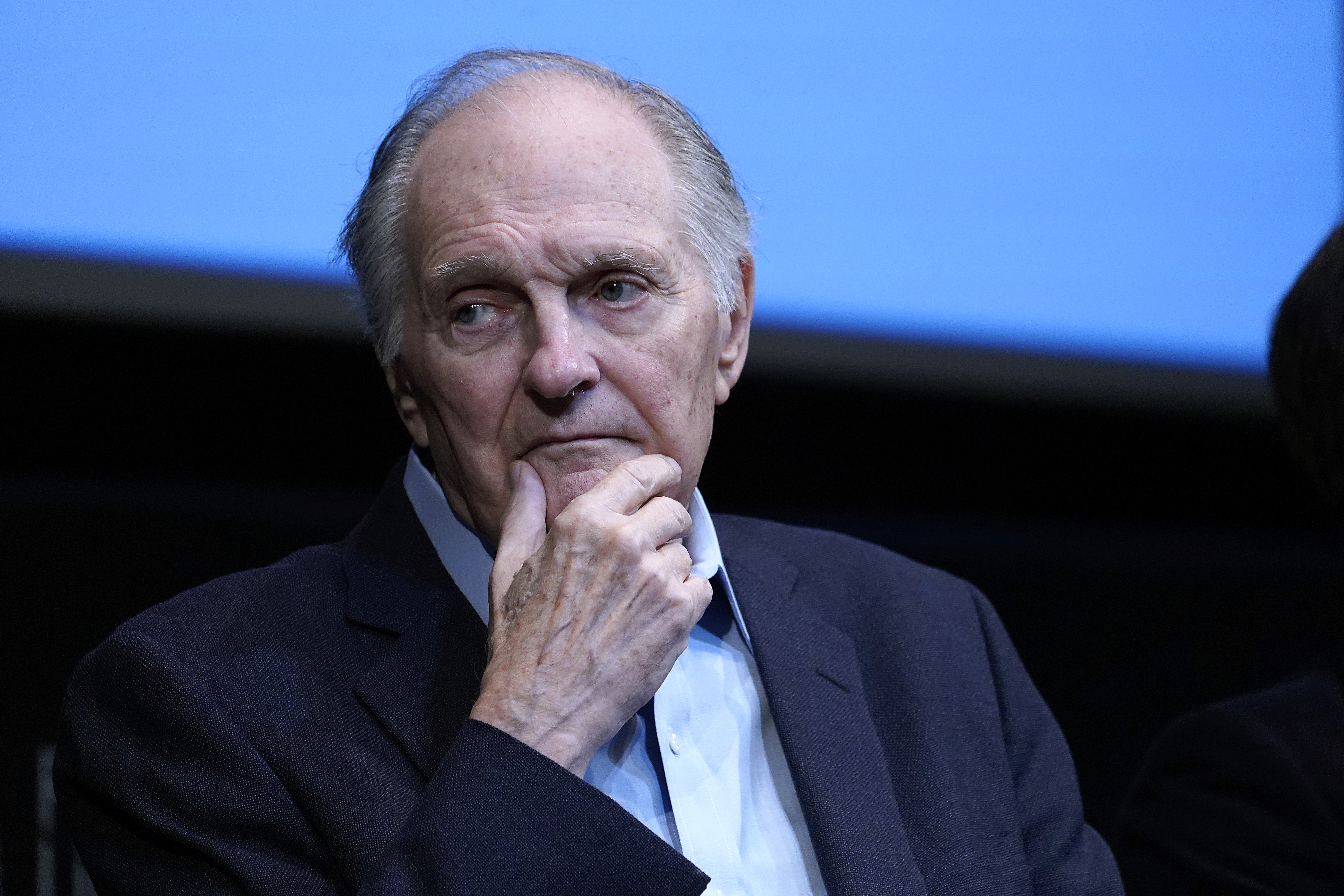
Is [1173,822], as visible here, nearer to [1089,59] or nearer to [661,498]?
[661,498]

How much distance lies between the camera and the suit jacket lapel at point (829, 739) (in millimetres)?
1356

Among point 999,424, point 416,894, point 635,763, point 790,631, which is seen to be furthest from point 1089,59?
point 416,894

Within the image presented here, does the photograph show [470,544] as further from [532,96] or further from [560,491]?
[532,96]

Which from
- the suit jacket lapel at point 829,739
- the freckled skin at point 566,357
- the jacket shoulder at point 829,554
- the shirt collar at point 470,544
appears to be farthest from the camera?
the jacket shoulder at point 829,554

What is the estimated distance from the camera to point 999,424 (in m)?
2.61

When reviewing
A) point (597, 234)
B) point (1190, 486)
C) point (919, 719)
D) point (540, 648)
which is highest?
point (597, 234)

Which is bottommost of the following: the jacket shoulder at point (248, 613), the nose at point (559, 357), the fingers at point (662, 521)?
the jacket shoulder at point (248, 613)

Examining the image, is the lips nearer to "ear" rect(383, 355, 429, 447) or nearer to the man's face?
the man's face

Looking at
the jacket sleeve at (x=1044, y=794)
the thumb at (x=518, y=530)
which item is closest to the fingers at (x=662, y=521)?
the thumb at (x=518, y=530)

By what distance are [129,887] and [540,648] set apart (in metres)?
0.49

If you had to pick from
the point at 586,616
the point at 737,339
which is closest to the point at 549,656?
the point at 586,616

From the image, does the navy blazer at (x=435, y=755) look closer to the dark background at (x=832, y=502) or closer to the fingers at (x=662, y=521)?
the fingers at (x=662, y=521)

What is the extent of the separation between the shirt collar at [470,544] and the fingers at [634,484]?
4.4 inches

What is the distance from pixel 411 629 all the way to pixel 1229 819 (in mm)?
956
